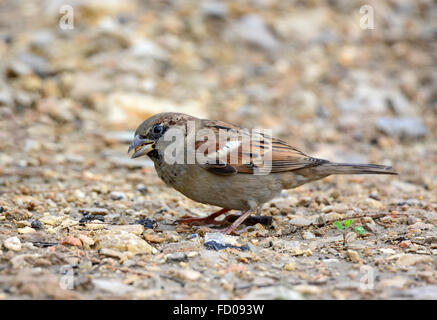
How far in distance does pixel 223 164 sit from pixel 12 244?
69.6 inches

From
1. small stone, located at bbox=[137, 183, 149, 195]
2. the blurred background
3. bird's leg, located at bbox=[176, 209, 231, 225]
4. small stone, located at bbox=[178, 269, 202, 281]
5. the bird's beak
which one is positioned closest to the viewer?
small stone, located at bbox=[178, 269, 202, 281]

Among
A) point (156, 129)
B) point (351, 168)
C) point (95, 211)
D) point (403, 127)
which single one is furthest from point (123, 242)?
point (403, 127)

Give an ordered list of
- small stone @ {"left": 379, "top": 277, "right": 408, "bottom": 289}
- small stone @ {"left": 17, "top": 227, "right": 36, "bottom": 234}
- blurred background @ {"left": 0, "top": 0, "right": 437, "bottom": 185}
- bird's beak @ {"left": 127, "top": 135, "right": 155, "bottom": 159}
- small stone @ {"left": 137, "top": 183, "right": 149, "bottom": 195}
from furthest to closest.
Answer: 1. blurred background @ {"left": 0, "top": 0, "right": 437, "bottom": 185}
2. small stone @ {"left": 137, "top": 183, "right": 149, "bottom": 195}
3. bird's beak @ {"left": 127, "top": 135, "right": 155, "bottom": 159}
4. small stone @ {"left": 17, "top": 227, "right": 36, "bottom": 234}
5. small stone @ {"left": 379, "top": 277, "right": 408, "bottom": 289}

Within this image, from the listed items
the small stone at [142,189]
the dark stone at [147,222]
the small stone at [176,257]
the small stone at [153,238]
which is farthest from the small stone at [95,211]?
the small stone at [176,257]

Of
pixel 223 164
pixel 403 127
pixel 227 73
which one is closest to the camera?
pixel 223 164

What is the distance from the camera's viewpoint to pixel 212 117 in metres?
8.02

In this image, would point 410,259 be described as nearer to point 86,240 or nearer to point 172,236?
point 172,236

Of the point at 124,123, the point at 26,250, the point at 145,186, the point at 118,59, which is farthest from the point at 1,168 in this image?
the point at 118,59

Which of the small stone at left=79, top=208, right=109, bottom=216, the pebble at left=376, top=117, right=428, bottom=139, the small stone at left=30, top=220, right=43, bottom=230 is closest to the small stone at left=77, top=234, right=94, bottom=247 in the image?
the small stone at left=30, top=220, right=43, bottom=230

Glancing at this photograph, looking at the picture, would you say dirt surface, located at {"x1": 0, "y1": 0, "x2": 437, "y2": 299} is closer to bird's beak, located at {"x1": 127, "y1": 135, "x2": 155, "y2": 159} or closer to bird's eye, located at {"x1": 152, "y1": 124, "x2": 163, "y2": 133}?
bird's beak, located at {"x1": 127, "y1": 135, "x2": 155, "y2": 159}

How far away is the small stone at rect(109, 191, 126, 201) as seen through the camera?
552cm

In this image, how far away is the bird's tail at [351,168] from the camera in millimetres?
4938

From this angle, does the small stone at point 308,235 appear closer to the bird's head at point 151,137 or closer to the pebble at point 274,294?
the pebble at point 274,294
